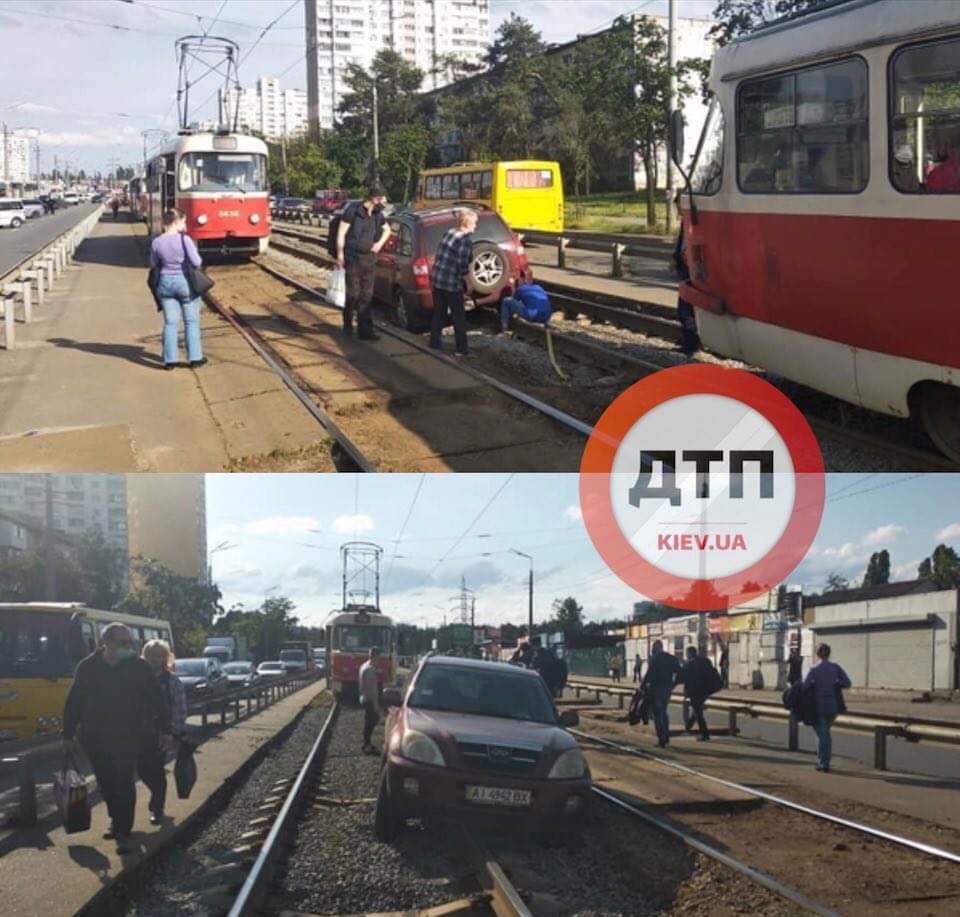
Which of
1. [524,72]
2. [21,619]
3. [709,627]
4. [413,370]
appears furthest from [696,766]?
[524,72]

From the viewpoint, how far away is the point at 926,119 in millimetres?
6375

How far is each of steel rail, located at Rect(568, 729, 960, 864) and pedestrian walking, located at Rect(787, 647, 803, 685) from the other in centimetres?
205

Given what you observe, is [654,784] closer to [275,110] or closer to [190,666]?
[190,666]

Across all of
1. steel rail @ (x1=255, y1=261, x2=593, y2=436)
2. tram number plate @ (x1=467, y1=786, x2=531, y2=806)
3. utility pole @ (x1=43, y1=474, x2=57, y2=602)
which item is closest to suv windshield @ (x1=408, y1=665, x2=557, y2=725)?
tram number plate @ (x1=467, y1=786, x2=531, y2=806)

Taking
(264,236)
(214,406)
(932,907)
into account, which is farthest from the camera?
(264,236)

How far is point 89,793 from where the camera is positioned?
208 inches

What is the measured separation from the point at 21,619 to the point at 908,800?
5.45 m

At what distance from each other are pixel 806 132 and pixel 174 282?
5.87m

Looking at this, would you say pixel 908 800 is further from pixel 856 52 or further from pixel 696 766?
pixel 856 52

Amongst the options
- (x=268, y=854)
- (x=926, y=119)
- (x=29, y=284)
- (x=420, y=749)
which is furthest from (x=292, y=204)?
(x=268, y=854)

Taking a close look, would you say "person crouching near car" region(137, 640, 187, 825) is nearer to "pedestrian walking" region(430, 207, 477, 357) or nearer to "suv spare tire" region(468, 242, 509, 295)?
"pedestrian walking" region(430, 207, 477, 357)

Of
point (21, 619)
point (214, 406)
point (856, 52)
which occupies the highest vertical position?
point (856, 52)

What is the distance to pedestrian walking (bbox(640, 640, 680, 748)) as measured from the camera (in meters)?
6.98

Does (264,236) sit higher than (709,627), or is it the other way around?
(264,236)
